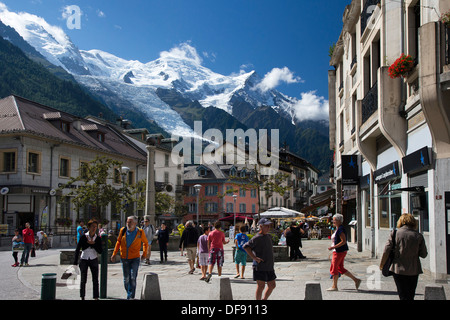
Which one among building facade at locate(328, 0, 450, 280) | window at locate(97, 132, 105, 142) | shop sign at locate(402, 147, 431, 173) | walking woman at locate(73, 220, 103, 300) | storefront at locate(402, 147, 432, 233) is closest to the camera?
walking woman at locate(73, 220, 103, 300)

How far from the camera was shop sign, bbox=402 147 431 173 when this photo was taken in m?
12.4

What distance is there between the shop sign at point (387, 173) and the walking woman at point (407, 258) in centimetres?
869

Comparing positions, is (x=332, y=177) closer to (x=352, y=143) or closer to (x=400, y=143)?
(x=352, y=143)

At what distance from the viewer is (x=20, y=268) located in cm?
1739

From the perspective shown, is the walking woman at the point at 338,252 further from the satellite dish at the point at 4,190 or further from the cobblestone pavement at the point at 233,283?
the satellite dish at the point at 4,190

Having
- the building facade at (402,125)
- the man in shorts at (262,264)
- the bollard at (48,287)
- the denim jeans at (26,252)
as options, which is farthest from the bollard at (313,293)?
the denim jeans at (26,252)

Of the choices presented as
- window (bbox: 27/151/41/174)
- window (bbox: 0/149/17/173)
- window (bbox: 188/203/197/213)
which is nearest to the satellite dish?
window (bbox: 0/149/17/173)

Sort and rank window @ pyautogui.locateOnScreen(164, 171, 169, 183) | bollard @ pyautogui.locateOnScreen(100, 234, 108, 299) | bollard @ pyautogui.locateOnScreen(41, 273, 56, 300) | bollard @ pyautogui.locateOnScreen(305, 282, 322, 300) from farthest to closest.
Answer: window @ pyautogui.locateOnScreen(164, 171, 169, 183) → bollard @ pyautogui.locateOnScreen(100, 234, 108, 299) → bollard @ pyautogui.locateOnScreen(41, 273, 56, 300) → bollard @ pyautogui.locateOnScreen(305, 282, 322, 300)

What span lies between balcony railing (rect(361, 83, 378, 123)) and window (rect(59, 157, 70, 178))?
1090 inches

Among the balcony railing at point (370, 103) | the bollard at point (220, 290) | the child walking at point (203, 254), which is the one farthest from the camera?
the balcony railing at point (370, 103)

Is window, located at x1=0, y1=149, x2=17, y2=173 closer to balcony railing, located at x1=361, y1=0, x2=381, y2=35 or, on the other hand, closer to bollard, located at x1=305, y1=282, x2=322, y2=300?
balcony railing, located at x1=361, y1=0, x2=381, y2=35

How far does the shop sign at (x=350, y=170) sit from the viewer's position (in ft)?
77.1
